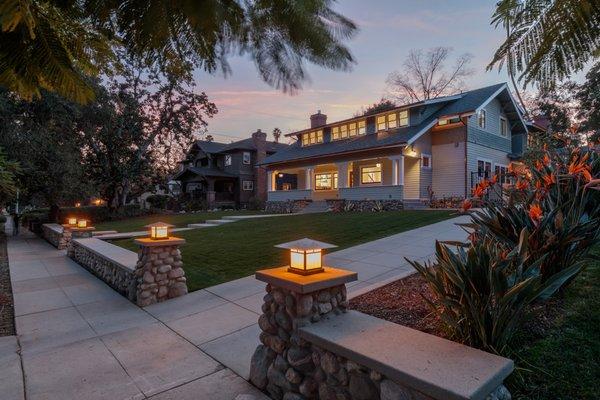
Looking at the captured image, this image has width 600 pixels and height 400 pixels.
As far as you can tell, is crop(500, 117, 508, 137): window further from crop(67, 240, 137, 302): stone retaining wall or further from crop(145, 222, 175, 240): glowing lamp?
crop(67, 240, 137, 302): stone retaining wall

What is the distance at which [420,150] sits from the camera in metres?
18.8

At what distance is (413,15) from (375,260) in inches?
232

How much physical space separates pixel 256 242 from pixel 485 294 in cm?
754

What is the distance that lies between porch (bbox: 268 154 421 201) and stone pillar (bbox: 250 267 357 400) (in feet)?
49.9

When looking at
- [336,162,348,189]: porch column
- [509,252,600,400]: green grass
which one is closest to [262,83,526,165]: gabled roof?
[336,162,348,189]: porch column

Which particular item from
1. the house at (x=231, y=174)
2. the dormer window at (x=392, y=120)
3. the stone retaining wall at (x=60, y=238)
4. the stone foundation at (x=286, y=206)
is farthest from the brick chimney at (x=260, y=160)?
the stone retaining wall at (x=60, y=238)

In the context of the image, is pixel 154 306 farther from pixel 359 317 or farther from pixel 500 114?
pixel 500 114

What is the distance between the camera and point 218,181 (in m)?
34.4

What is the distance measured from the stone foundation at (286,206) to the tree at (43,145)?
1149 cm

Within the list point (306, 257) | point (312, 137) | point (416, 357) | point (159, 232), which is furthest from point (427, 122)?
point (416, 357)

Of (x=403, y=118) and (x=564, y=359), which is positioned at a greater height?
(x=403, y=118)

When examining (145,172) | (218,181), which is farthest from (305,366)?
(218,181)

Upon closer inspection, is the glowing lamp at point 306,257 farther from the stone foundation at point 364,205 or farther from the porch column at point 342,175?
the porch column at point 342,175

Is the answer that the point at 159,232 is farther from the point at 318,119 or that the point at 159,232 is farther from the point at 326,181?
the point at 318,119
